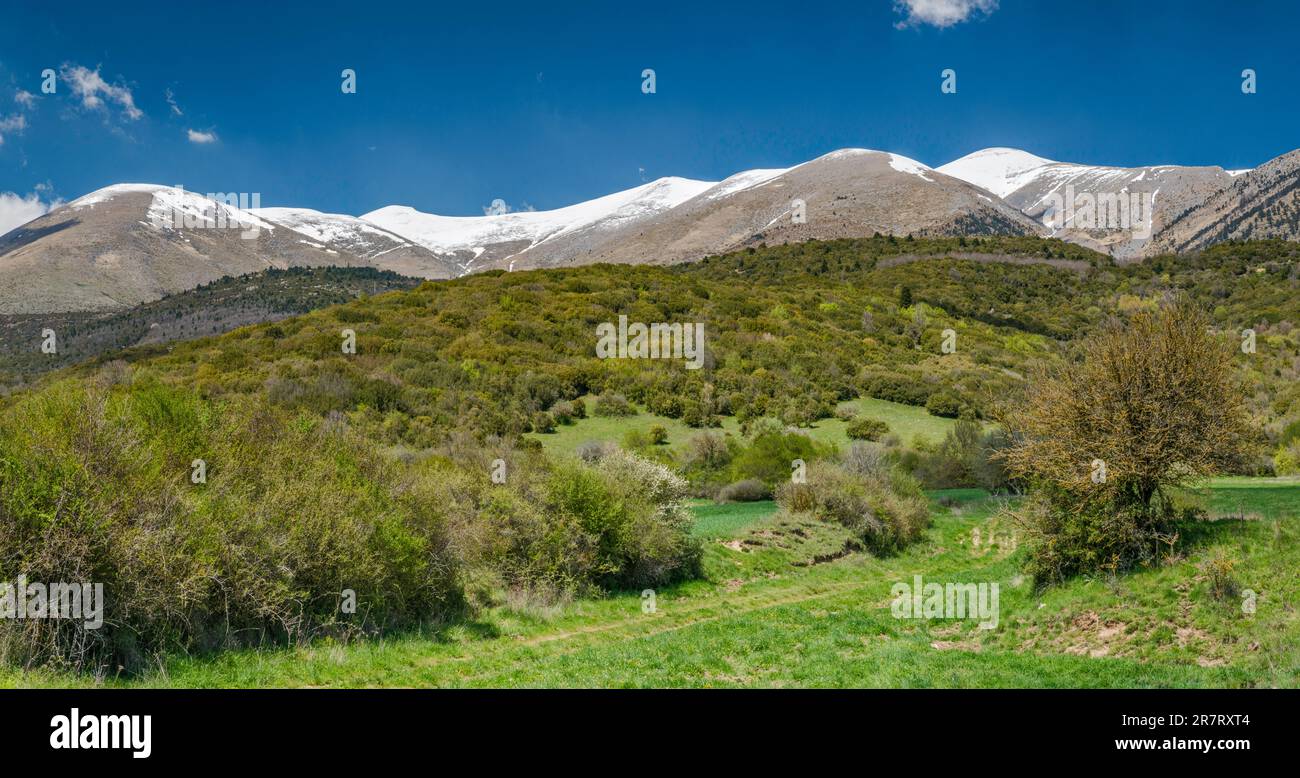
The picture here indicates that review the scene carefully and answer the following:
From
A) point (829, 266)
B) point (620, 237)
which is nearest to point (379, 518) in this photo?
point (829, 266)

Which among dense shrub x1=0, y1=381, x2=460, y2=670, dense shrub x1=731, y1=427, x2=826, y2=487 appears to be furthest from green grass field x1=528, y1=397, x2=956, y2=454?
dense shrub x1=0, y1=381, x2=460, y2=670

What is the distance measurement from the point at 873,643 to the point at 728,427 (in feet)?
117

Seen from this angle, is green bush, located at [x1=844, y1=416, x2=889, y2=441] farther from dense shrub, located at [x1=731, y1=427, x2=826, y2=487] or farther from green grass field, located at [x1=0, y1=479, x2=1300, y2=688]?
green grass field, located at [x1=0, y1=479, x2=1300, y2=688]

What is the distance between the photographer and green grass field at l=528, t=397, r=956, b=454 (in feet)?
151

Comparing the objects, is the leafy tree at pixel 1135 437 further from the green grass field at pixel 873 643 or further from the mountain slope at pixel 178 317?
the mountain slope at pixel 178 317

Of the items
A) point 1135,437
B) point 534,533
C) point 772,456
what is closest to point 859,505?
point 772,456

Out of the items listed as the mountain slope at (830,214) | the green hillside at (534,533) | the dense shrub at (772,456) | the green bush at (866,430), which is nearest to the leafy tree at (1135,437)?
the green hillside at (534,533)

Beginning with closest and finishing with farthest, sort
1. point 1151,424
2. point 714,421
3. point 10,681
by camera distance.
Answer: point 10,681, point 1151,424, point 714,421

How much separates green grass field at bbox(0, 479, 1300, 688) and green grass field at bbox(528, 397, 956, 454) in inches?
951

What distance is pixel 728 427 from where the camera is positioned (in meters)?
50.6

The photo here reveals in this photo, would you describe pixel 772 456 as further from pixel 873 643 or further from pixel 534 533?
pixel 873 643
